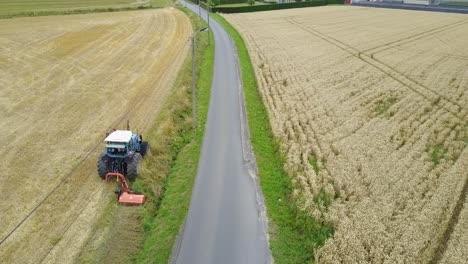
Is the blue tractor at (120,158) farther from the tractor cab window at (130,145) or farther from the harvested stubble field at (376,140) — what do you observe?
the harvested stubble field at (376,140)

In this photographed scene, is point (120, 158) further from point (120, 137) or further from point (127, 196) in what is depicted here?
point (127, 196)

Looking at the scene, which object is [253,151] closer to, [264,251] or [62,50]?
[264,251]

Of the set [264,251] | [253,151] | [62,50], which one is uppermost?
[62,50]

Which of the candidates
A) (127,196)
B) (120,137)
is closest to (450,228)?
(127,196)

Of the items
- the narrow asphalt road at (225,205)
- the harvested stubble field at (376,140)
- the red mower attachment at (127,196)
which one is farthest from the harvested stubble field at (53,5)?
the red mower attachment at (127,196)

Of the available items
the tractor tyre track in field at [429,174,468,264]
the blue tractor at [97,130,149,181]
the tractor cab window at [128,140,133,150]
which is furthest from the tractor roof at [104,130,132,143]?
the tractor tyre track in field at [429,174,468,264]

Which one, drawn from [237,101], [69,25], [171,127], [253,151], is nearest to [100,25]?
[69,25]

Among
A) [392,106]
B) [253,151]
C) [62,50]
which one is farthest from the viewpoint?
[62,50]
